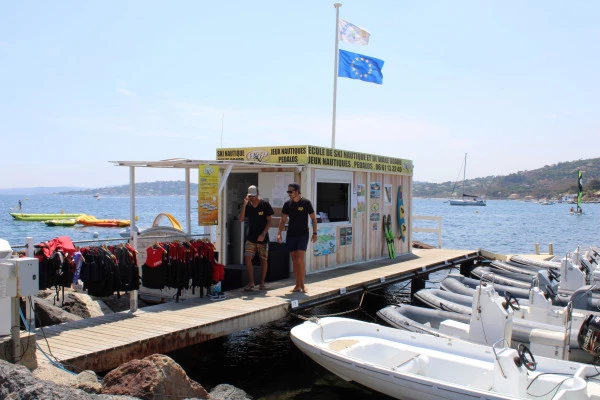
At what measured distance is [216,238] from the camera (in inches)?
367

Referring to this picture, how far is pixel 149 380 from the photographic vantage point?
16.0 feet

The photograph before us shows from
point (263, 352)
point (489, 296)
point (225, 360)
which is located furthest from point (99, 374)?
point (489, 296)

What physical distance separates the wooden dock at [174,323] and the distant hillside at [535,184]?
11943cm

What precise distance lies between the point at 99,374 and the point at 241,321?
1.89 meters

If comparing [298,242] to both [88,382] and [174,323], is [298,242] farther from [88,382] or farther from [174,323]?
[88,382]

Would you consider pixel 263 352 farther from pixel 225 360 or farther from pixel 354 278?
pixel 354 278

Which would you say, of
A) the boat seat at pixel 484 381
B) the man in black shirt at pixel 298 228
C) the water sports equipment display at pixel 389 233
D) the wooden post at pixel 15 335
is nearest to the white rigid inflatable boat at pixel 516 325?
the boat seat at pixel 484 381

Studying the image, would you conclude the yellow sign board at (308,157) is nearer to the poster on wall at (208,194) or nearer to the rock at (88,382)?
the poster on wall at (208,194)

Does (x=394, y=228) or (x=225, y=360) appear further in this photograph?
(x=394, y=228)

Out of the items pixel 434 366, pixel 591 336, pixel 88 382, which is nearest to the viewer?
pixel 88 382

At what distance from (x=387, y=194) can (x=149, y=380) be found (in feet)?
28.8

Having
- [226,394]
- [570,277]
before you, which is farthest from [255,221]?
[570,277]

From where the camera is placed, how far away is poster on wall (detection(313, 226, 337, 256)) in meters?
10.4

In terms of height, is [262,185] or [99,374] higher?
[262,185]
